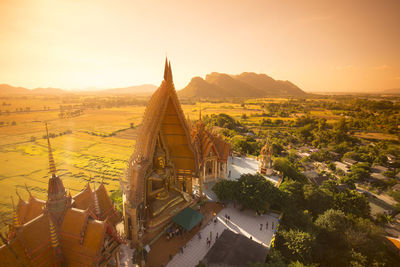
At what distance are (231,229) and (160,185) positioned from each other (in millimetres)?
7706

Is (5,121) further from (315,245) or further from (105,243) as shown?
(315,245)

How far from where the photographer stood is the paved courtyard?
1404 cm

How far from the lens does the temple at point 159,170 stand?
44.4 ft

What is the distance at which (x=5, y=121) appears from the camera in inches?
2387

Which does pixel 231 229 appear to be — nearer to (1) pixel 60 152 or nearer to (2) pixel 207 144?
(2) pixel 207 144

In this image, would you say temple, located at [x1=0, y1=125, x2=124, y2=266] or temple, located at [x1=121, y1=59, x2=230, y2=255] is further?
temple, located at [x1=121, y1=59, x2=230, y2=255]

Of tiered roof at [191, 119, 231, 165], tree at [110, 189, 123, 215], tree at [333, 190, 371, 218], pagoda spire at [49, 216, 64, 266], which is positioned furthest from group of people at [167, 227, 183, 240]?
tree at [333, 190, 371, 218]

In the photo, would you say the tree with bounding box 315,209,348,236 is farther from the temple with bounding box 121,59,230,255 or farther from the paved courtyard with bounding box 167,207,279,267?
the temple with bounding box 121,59,230,255

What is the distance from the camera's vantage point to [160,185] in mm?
15719

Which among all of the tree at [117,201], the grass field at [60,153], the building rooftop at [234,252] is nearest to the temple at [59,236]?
the building rooftop at [234,252]

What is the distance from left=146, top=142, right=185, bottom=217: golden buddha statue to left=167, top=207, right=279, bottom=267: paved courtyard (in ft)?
11.8

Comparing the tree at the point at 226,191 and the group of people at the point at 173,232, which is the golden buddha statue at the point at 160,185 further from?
the tree at the point at 226,191

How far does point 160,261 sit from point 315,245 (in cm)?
1296

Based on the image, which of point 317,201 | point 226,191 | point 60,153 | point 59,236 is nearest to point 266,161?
point 317,201
